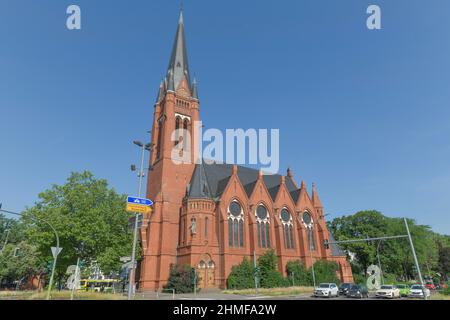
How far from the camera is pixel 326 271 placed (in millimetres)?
47969

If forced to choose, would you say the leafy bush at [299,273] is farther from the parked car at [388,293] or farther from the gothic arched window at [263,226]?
the parked car at [388,293]

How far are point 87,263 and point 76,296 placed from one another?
15181 millimetres

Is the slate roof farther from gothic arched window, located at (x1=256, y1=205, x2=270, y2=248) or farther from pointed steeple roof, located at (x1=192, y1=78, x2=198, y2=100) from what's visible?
pointed steeple roof, located at (x1=192, y1=78, x2=198, y2=100)

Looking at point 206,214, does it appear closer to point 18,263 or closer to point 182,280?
point 182,280

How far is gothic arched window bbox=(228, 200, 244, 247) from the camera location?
43406 mm

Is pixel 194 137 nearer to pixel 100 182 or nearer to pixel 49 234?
pixel 100 182

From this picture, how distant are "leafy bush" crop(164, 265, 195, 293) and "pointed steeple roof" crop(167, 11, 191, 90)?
100 ft

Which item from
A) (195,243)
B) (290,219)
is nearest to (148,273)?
(195,243)

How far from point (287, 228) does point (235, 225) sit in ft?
36.2

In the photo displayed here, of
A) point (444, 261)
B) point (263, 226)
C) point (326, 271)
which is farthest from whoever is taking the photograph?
point (444, 261)

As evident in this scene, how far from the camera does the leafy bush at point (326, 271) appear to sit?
153ft

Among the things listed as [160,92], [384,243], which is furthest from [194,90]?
[384,243]

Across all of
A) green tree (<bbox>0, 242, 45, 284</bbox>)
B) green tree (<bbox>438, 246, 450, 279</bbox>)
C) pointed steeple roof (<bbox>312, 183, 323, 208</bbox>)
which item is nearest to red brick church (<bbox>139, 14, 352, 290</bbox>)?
pointed steeple roof (<bbox>312, 183, 323, 208</bbox>)

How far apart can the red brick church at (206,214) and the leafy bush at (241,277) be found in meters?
0.96
